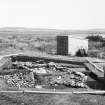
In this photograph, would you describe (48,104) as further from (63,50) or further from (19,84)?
(63,50)

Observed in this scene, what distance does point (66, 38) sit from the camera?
24.6m

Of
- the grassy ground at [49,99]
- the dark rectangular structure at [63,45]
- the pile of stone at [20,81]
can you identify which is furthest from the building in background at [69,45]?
the grassy ground at [49,99]

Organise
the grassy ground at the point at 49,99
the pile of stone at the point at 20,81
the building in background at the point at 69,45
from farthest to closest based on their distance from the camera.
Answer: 1. the building in background at the point at 69,45
2. the pile of stone at the point at 20,81
3. the grassy ground at the point at 49,99

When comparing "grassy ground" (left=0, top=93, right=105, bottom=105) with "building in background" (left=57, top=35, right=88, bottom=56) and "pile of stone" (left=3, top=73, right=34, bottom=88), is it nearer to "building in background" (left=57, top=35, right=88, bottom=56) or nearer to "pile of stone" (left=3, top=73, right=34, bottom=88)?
"pile of stone" (left=3, top=73, right=34, bottom=88)

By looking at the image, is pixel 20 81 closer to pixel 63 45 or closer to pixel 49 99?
pixel 49 99

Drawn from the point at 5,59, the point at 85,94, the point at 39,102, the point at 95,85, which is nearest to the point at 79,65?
the point at 95,85

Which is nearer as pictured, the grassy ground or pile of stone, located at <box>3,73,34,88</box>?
the grassy ground

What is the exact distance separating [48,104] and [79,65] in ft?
36.2

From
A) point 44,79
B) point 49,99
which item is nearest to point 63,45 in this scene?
point 44,79

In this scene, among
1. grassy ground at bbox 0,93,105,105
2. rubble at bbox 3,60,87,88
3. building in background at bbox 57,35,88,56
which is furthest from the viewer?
building in background at bbox 57,35,88,56

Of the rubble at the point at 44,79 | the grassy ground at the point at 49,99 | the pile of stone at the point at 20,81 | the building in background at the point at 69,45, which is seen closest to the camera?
the grassy ground at the point at 49,99

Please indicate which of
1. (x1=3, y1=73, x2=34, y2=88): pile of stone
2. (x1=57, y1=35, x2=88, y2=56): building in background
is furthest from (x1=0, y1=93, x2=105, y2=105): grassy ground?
(x1=57, y1=35, x2=88, y2=56): building in background

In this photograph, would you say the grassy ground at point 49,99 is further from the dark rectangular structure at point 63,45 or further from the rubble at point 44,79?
the dark rectangular structure at point 63,45

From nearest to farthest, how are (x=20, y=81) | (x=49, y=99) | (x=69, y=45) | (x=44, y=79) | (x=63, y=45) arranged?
(x=49, y=99), (x=20, y=81), (x=44, y=79), (x=69, y=45), (x=63, y=45)
